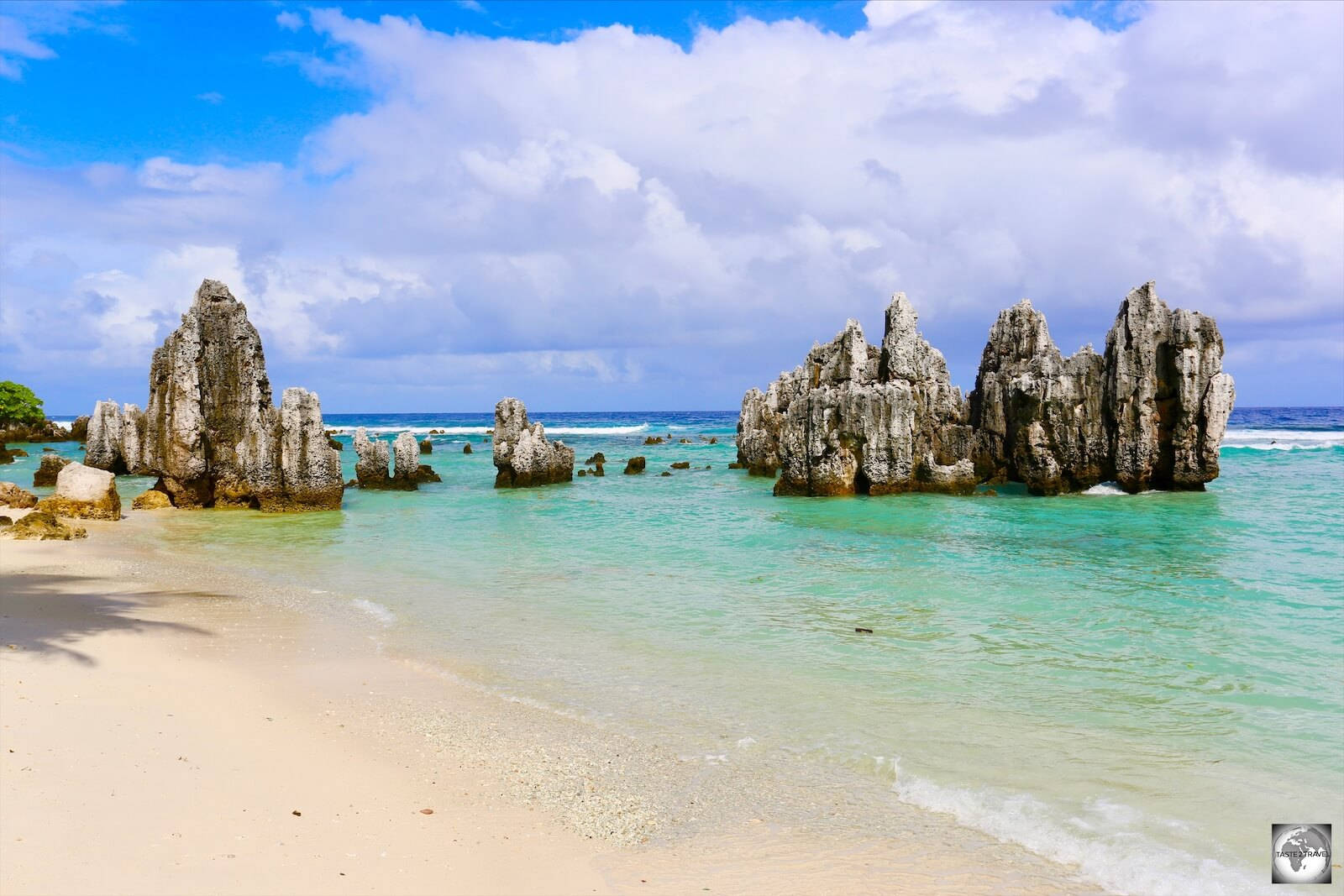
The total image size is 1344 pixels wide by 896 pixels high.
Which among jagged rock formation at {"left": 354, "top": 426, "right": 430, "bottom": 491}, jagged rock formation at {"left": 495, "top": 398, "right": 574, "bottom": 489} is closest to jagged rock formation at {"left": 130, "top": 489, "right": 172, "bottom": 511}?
jagged rock formation at {"left": 354, "top": 426, "right": 430, "bottom": 491}

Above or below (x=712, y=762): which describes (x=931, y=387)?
above

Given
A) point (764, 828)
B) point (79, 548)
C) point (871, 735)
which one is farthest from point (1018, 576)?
point (79, 548)

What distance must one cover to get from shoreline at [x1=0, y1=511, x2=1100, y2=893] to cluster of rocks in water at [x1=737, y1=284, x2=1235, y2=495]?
2596 cm

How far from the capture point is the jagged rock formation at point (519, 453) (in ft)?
135

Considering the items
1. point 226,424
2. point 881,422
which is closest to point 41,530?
point 226,424

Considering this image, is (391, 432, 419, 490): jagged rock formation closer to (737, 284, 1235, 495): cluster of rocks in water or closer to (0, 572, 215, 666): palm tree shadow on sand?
(737, 284, 1235, 495): cluster of rocks in water

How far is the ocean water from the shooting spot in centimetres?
737

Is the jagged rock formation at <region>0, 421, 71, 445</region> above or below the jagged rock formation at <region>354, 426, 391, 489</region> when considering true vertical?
above

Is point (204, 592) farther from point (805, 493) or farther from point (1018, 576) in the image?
point (805, 493)

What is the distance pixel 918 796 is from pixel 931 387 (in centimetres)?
3305

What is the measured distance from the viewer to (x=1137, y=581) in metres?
17.1

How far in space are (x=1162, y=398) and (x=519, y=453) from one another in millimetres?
28028

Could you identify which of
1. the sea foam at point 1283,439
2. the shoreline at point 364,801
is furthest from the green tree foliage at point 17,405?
the sea foam at point 1283,439

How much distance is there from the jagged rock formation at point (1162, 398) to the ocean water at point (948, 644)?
16.5ft
